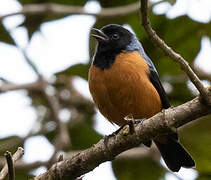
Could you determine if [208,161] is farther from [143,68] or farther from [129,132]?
[129,132]

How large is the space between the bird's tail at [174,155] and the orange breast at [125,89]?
27.0 inches

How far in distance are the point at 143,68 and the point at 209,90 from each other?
6.13 feet

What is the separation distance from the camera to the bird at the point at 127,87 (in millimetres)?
4863

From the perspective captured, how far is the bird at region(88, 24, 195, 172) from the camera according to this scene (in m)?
4.86

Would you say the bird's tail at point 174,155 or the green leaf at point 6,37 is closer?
the bird's tail at point 174,155

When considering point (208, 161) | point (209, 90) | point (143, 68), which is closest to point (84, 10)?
point (143, 68)

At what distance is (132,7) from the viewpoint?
5.87 meters

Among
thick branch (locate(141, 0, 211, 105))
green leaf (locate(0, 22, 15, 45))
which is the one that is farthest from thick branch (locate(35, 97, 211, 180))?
green leaf (locate(0, 22, 15, 45))

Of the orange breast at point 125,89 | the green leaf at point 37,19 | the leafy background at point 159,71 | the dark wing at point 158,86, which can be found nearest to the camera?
the orange breast at point 125,89

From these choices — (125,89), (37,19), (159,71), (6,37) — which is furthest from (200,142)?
(6,37)

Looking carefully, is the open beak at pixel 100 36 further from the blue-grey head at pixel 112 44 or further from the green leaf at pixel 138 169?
the green leaf at pixel 138 169

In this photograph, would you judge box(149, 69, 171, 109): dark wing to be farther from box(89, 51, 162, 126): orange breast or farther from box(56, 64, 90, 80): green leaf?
box(56, 64, 90, 80): green leaf

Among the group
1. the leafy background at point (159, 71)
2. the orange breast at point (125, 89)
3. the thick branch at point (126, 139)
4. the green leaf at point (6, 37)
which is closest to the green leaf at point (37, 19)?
the leafy background at point (159, 71)

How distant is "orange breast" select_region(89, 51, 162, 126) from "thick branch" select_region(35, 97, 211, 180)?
3.83ft
